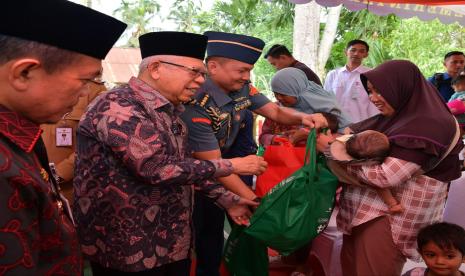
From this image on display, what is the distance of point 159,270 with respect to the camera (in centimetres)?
164

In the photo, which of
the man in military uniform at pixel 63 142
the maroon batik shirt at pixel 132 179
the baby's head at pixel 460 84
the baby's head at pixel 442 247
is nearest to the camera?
the maroon batik shirt at pixel 132 179

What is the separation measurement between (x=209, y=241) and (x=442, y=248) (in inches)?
49.5

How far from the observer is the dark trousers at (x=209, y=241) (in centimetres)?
263

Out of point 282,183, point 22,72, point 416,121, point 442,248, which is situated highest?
point 22,72

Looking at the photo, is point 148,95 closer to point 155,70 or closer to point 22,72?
point 155,70

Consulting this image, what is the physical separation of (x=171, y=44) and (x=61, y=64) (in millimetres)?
777

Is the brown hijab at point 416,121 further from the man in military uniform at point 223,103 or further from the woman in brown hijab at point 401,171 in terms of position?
the man in military uniform at point 223,103

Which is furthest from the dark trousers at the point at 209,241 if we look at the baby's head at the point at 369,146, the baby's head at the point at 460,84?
the baby's head at the point at 460,84

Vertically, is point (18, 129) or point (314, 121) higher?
point (18, 129)

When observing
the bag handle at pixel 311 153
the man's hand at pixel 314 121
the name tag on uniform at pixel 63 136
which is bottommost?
the name tag on uniform at pixel 63 136

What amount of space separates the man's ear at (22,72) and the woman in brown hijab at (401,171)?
1539 mm

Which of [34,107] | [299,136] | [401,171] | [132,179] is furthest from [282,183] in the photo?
[34,107]

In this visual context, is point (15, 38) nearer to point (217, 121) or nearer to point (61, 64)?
point (61, 64)

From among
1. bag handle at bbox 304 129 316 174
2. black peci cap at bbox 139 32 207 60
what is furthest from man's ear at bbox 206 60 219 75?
bag handle at bbox 304 129 316 174
